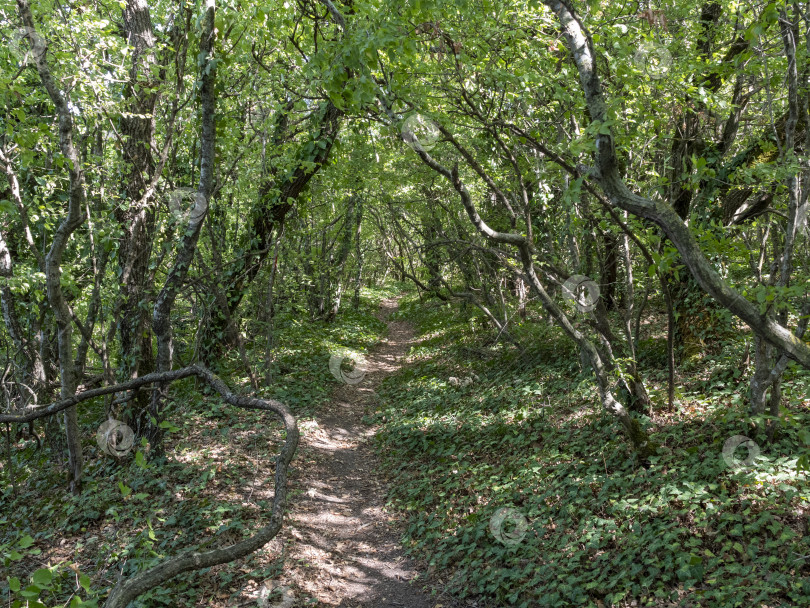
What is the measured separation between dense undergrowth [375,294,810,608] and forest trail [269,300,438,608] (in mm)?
336

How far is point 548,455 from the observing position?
21.7 feet

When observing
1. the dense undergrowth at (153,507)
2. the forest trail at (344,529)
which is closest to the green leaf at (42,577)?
the dense undergrowth at (153,507)

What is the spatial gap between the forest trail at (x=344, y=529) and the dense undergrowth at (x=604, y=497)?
0.34m

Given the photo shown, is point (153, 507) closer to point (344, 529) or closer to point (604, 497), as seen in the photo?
point (344, 529)

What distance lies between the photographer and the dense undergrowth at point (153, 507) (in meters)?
4.70

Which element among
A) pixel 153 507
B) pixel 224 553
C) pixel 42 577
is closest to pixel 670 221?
pixel 224 553

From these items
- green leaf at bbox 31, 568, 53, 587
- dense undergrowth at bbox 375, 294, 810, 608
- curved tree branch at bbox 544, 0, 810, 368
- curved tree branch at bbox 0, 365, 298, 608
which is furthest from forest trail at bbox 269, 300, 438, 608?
curved tree branch at bbox 544, 0, 810, 368

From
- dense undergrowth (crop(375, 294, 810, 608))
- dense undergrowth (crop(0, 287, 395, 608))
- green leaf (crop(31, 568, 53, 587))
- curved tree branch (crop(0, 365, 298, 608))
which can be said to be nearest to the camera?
green leaf (crop(31, 568, 53, 587))

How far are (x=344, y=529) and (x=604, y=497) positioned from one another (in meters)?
3.13

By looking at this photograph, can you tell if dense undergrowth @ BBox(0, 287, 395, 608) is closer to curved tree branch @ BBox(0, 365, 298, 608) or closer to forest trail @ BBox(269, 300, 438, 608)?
curved tree branch @ BBox(0, 365, 298, 608)

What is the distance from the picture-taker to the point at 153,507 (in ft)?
19.9

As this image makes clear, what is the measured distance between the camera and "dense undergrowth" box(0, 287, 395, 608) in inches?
185

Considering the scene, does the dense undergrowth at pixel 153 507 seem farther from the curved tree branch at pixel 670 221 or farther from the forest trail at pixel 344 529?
the curved tree branch at pixel 670 221

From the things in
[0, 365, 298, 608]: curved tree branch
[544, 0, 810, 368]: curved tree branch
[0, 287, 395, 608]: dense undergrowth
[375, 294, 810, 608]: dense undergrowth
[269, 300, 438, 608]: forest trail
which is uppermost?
[544, 0, 810, 368]: curved tree branch
